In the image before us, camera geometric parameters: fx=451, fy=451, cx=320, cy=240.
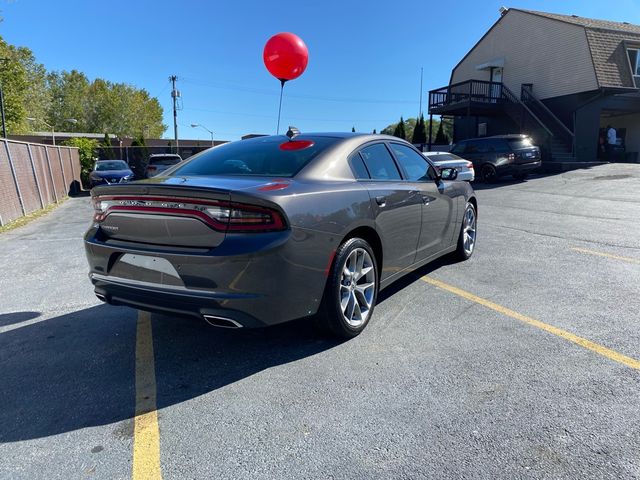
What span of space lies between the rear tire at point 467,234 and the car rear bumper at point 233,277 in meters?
2.99

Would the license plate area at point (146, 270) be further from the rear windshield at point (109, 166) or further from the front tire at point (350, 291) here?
the rear windshield at point (109, 166)

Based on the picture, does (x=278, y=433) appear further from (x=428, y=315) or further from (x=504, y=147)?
(x=504, y=147)

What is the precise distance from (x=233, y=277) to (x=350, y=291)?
1046mm

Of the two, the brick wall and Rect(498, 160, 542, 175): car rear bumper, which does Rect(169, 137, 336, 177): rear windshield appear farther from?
Rect(498, 160, 542, 175): car rear bumper

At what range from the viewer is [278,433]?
2.37 meters

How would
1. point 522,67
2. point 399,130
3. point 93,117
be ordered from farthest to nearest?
point 93,117
point 399,130
point 522,67

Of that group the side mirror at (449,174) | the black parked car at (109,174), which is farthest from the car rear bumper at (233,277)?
the black parked car at (109,174)

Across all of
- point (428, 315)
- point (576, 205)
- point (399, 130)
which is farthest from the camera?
point (399, 130)

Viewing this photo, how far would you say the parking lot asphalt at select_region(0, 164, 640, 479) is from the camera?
2.15 meters

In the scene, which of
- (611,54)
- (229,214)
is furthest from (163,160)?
(611,54)

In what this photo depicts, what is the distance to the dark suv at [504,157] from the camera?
1586cm

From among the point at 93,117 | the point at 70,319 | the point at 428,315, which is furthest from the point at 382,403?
the point at 93,117

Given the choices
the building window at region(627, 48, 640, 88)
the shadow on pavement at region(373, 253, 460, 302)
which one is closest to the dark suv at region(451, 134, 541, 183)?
the building window at region(627, 48, 640, 88)

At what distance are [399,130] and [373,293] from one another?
3397cm
